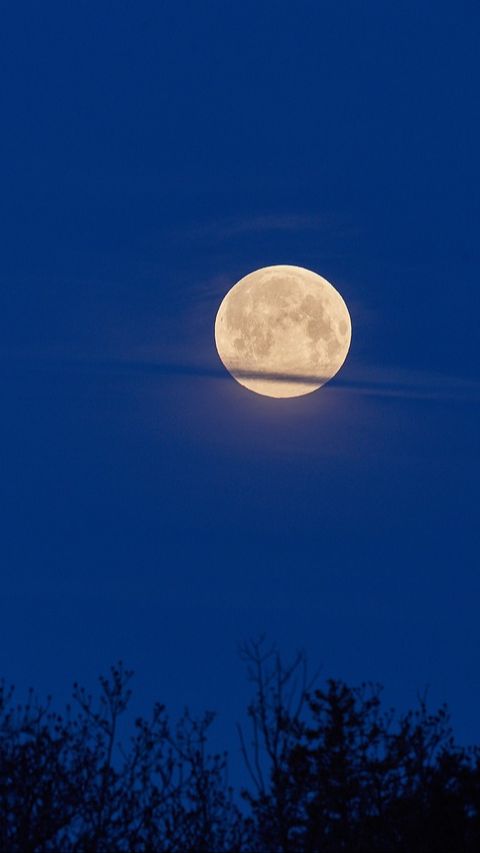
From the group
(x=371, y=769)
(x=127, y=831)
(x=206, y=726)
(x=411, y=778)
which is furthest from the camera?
(x=371, y=769)

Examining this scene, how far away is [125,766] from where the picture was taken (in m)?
28.0

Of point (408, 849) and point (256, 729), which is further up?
point (408, 849)

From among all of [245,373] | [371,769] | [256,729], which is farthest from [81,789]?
[245,373]

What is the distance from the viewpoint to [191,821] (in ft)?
92.5

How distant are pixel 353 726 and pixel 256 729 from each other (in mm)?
27011

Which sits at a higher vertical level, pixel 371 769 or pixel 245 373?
pixel 245 373

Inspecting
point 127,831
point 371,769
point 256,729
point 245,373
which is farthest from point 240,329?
point 256,729

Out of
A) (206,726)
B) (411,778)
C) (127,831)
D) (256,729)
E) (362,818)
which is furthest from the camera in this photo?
(411,778)

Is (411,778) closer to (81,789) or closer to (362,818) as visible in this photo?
(362,818)

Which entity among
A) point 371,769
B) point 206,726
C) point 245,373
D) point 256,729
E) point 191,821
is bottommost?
point 256,729

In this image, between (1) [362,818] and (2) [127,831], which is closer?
(2) [127,831]

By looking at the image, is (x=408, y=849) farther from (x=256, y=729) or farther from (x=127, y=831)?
(x=256, y=729)

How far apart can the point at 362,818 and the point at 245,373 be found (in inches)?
634

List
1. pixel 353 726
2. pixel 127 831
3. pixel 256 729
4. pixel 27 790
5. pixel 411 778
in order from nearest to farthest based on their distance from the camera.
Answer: pixel 256 729 → pixel 27 790 → pixel 127 831 → pixel 411 778 → pixel 353 726
